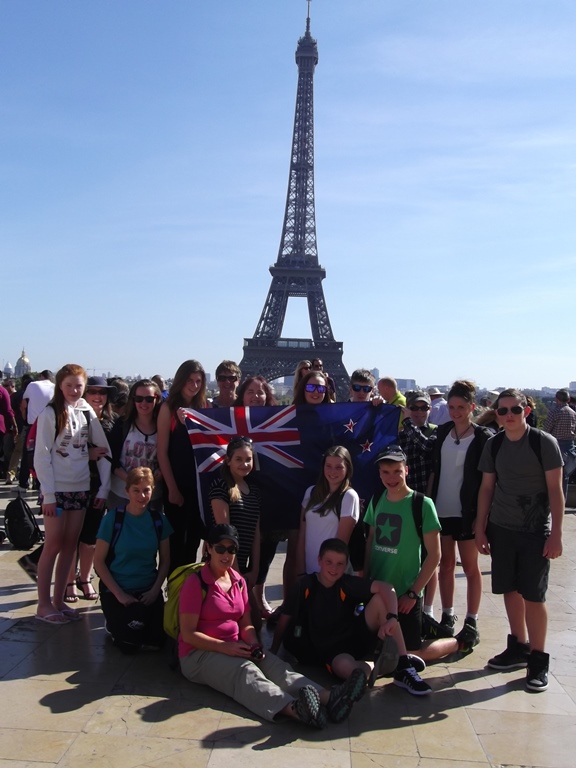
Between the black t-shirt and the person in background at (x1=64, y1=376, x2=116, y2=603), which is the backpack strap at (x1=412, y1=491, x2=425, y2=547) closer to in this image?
the black t-shirt

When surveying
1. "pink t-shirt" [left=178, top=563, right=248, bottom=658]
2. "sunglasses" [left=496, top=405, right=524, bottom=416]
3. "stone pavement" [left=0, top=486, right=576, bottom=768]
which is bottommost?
"stone pavement" [left=0, top=486, right=576, bottom=768]

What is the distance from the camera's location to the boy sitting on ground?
4.68 meters

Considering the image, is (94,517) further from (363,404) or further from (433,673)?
(433,673)

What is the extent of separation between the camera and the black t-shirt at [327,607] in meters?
4.76

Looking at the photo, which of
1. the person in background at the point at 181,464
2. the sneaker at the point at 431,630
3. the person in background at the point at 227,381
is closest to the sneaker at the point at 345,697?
the sneaker at the point at 431,630

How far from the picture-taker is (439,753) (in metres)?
3.78

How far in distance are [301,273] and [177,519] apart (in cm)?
6090

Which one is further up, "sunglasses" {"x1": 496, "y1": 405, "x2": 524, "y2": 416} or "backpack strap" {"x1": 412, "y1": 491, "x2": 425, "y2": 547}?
"sunglasses" {"x1": 496, "y1": 405, "x2": 524, "y2": 416}

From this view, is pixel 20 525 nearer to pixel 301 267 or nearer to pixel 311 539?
pixel 311 539

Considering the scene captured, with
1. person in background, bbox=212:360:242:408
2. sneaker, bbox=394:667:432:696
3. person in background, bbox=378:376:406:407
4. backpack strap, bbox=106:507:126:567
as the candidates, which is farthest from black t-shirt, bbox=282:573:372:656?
person in background, bbox=378:376:406:407

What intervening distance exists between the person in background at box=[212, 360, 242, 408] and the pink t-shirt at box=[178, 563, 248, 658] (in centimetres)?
224

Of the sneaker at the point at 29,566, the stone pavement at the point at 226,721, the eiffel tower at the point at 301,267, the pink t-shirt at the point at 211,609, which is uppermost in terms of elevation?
the eiffel tower at the point at 301,267

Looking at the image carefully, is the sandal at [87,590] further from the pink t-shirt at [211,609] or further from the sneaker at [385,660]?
the sneaker at [385,660]

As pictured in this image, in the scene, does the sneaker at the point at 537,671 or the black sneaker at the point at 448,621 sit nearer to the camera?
the sneaker at the point at 537,671
